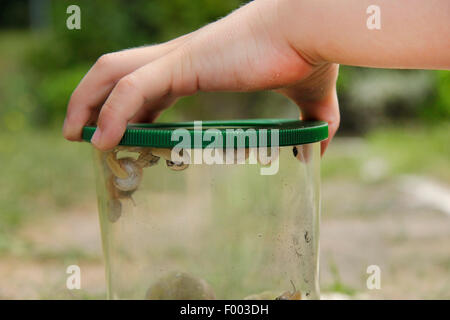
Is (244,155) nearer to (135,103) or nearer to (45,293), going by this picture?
(135,103)

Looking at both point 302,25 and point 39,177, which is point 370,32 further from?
point 39,177

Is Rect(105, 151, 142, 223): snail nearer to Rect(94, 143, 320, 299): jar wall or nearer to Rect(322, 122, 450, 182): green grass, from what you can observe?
Rect(94, 143, 320, 299): jar wall

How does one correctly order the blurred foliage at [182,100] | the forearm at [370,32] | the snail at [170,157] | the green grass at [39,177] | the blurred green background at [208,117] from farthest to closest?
the blurred foliage at [182,100] → the green grass at [39,177] → the blurred green background at [208,117] → the snail at [170,157] → the forearm at [370,32]

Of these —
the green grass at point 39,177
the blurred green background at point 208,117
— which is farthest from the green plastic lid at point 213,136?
the green grass at point 39,177

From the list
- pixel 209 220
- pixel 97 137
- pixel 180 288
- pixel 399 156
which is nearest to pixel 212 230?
pixel 209 220

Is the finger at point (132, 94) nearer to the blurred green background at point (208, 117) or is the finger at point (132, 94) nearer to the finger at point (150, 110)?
the finger at point (150, 110)
